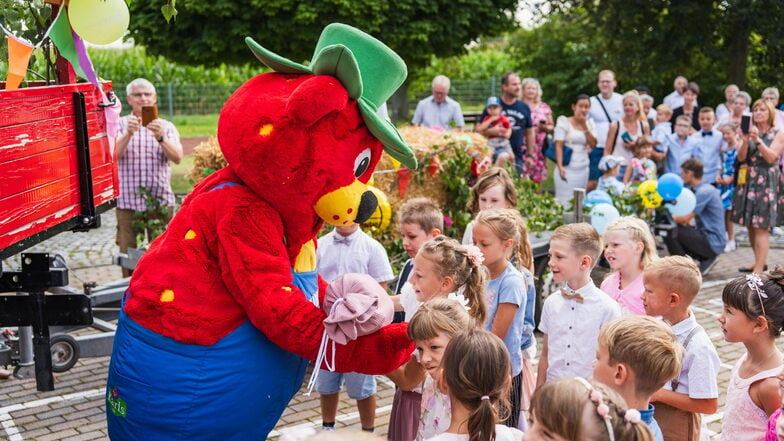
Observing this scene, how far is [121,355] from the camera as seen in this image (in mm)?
3500

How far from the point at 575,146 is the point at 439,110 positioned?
72.9 inches

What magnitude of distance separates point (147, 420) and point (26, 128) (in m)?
1.36

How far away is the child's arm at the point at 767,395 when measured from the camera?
3.35 m

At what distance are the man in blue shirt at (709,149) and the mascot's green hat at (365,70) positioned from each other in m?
8.50

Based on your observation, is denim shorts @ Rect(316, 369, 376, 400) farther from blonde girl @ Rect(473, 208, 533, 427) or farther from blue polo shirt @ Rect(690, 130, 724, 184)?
blue polo shirt @ Rect(690, 130, 724, 184)

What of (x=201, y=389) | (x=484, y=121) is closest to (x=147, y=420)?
(x=201, y=389)

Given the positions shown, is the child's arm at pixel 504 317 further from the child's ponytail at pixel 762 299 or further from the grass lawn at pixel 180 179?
the grass lawn at pixel 180 179

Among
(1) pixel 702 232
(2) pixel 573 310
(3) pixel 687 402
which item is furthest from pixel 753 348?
(1) pixel 702 232

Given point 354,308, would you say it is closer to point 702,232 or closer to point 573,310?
point 573,310

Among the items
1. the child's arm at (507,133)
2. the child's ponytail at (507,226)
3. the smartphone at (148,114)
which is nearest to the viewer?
the child's ponytail at (507,226)

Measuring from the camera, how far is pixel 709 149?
11.1 m

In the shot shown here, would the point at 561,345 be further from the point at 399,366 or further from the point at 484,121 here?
the point at 484,121

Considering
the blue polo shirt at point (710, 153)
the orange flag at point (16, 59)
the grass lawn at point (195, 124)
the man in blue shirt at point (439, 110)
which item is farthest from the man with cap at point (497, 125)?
the grass lawn at point (195, 124)

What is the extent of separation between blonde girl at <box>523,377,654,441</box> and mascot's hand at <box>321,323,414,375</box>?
3.20 ft
